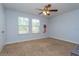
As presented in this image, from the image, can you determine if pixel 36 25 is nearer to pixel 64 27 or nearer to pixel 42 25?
pixel 42 25

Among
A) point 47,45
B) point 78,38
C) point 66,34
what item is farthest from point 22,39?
point 78,38

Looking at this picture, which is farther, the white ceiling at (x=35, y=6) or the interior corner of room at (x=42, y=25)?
the interior corner of room at (x=42, y=25)

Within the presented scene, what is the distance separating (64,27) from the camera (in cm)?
186

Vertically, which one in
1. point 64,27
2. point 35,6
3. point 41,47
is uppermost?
point 35,6

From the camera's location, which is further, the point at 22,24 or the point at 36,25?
the point at 36,25

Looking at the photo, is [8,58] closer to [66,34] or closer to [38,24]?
[38,24]

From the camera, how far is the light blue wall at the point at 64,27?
1831mm

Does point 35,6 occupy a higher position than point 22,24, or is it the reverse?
point 35,6

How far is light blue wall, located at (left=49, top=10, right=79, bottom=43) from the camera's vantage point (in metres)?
1.83

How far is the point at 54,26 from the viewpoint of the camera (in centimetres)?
201

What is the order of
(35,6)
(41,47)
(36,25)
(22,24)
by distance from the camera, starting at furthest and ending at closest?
1. (41,47)
2. (36,25)
3. (22,24)
4. (35,6)

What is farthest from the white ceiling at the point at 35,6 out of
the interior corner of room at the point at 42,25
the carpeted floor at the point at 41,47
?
the carpeted floor at the point at 41,47

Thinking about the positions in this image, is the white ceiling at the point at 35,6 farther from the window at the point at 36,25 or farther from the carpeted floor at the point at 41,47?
A: the carpeted floor at the point at 41,47

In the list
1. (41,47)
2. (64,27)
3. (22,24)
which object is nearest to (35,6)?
(22,24)
